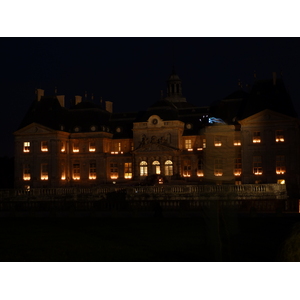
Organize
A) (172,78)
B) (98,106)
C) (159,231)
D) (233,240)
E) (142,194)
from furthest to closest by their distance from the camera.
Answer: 1. (172,78)
2. (98,106)
3. (142,194)
4. (159,231)
5. (233,240)

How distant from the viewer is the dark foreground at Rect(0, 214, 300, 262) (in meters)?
13.6

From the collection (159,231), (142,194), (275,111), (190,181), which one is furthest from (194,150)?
(159,231)

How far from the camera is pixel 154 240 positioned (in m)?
19.0

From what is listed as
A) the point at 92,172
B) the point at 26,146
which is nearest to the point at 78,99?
the point at 26,146

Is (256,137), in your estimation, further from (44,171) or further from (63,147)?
(44,171)

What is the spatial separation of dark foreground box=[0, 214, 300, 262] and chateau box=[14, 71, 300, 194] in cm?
2995

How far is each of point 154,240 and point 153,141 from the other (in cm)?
4194

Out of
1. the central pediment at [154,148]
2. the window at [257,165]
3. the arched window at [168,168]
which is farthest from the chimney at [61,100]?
the window at [257,165]

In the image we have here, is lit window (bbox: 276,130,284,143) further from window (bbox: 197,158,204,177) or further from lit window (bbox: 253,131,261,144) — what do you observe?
window (bbox: 197,158,204,177)

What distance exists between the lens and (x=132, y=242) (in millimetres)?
18516

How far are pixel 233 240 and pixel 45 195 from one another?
2640 cm

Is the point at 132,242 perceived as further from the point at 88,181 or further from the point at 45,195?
the point at 88,181

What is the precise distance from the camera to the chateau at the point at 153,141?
56.0 meters

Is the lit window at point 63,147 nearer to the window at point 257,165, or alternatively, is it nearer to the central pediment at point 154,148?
the central pediment at point 154,148
